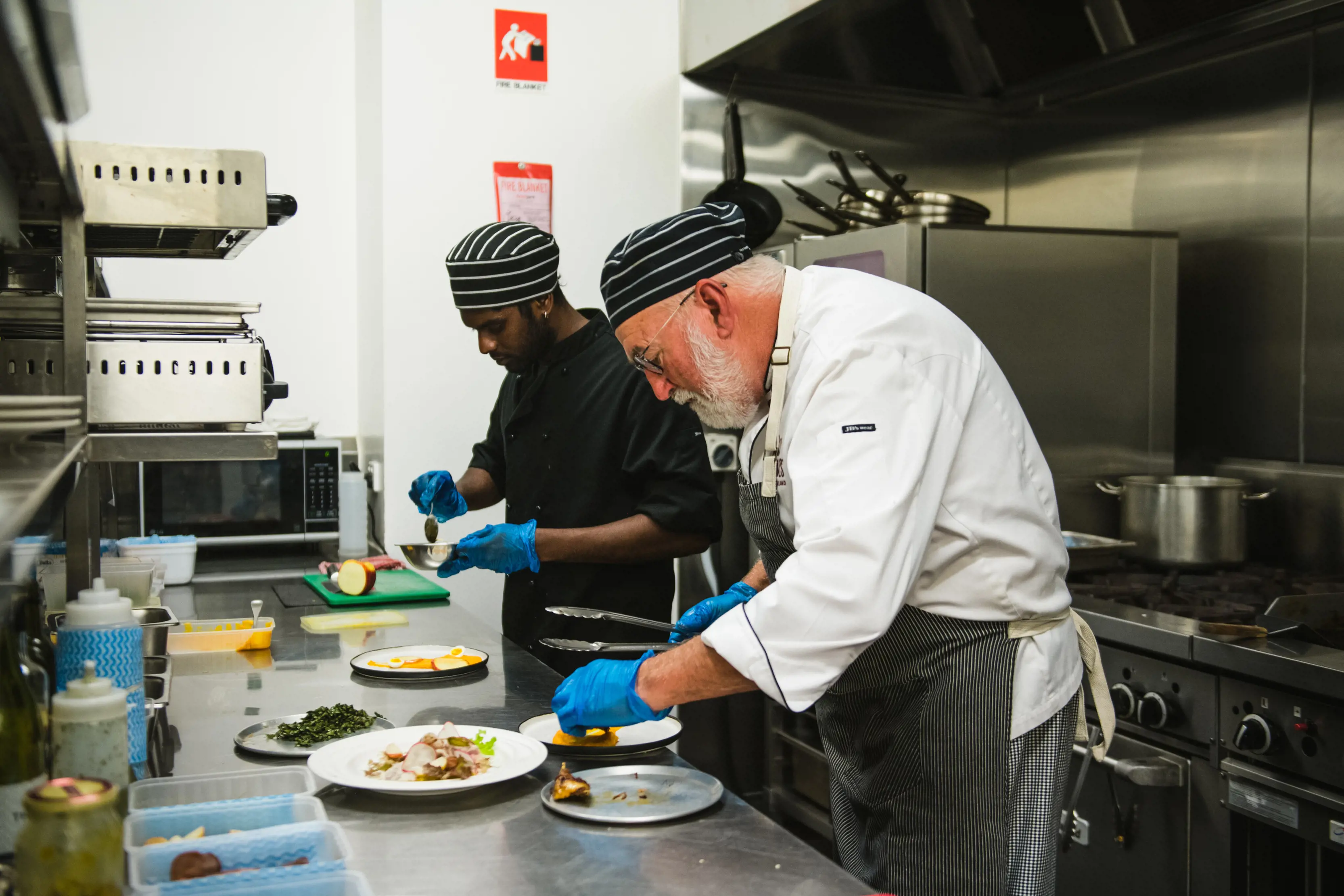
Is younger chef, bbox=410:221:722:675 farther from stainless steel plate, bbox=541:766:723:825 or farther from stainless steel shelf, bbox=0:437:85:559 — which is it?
stainless steel shelf, bbox=0:437:85:559

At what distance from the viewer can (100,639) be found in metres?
Answer: 1.42

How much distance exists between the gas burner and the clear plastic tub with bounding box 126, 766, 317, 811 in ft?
5.95

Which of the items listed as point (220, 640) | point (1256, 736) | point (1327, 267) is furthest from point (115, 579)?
point (1327, 267)

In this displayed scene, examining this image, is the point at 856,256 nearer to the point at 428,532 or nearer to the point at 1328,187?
the point at 1328,187

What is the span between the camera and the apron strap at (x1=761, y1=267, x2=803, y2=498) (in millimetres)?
1658

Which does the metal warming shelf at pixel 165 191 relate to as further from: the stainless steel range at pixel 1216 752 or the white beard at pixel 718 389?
the stainless steel range at pixel 1216 752

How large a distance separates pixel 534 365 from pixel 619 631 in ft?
2.32

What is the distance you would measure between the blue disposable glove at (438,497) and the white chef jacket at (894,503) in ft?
4.47

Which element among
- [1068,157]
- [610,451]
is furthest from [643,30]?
[610,451]

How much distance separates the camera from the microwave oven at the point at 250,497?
360 cm

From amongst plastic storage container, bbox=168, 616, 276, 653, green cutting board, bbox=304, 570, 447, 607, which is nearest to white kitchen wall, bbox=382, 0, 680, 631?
green cutting board, bbox=304, 570, 447, 607

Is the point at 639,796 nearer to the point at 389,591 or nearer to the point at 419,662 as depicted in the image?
the point at 419,662

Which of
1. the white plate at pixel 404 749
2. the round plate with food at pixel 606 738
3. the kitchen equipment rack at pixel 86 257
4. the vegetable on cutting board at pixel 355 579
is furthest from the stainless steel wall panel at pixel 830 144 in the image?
the white plate at pixel 404 749

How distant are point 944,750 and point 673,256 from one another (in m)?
0.83
